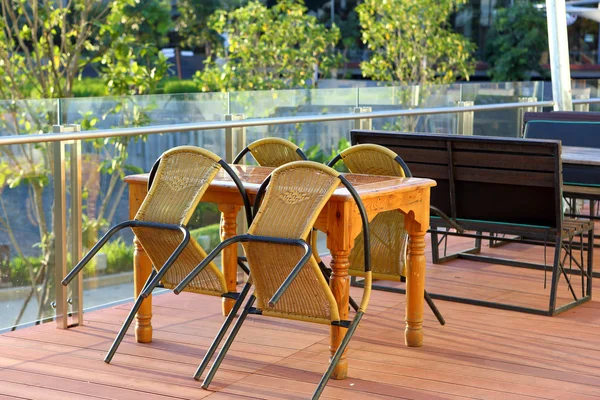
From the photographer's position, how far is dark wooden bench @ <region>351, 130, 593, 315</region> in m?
5.58

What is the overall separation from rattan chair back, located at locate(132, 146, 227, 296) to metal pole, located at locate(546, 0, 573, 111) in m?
5.36

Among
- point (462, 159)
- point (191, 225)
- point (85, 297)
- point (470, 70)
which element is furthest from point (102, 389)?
point (470, 70)

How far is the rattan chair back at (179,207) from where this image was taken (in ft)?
14.7

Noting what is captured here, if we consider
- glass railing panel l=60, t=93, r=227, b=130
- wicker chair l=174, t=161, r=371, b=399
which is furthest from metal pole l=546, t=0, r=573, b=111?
wicker chair l=174, t=161, r=371, b=399

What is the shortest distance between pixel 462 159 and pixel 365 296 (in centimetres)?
183

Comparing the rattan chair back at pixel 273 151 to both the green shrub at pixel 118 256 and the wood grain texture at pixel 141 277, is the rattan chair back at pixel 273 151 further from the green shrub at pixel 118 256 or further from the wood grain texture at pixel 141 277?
the green shrub at pixel 118 256

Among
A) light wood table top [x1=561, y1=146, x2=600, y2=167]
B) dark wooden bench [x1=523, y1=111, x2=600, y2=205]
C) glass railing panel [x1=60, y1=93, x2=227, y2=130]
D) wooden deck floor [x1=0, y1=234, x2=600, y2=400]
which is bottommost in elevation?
wooden deck floor [x1=0, y1=234, x2=600, y2=400]

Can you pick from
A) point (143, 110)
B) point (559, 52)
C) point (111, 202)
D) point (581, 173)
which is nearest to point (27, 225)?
point (111, 202)

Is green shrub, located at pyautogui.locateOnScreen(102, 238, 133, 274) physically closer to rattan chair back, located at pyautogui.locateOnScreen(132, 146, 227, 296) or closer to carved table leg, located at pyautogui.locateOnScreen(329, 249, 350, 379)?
rattan chair back, located at pyautogui.locateOnScreen(132, 146, 227, 296)

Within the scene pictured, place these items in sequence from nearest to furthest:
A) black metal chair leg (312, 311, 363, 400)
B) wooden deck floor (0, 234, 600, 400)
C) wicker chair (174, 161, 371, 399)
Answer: black metal chair leg (312, 311, 363, 400), wicker chair (174, 161, 371, 399), wooden deck floor (0, 234, 600, 400)

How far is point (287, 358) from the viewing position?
469cm

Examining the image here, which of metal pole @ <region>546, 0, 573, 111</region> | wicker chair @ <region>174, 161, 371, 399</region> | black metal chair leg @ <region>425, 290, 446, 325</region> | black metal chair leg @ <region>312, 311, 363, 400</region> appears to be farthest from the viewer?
metal pole @ <region>546, 0, 573, 111</region>

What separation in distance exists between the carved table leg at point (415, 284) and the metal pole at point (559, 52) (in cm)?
478

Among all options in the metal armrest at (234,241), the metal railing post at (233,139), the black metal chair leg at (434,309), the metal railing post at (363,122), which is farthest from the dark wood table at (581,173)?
the metal armrest at (234,241)
